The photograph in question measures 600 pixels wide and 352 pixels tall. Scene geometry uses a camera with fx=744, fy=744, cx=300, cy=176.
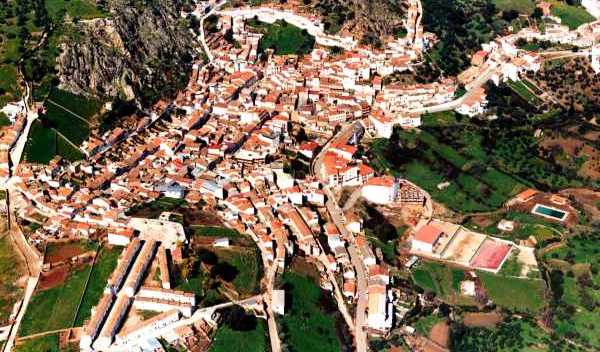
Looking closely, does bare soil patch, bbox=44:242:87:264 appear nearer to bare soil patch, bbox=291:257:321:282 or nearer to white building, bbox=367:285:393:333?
bare soil patch, bbox=291:257:321:282

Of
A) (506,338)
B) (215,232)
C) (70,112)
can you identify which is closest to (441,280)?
(506,338)

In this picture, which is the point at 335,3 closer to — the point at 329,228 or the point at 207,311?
the point at 329,228

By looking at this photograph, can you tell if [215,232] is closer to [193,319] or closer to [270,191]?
[270,191]

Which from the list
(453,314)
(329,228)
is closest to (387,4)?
(329,228)

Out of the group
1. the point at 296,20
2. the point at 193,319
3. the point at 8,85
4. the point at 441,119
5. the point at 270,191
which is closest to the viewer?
the point at 193,319

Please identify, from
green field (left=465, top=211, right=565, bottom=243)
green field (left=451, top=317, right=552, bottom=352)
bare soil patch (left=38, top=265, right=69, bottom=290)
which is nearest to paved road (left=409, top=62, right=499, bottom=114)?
green field (left=465, top=211, right=565, bottom=243)

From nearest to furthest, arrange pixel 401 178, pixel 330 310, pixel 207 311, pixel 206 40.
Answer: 1. pixel 207 311
2. pixel 330 310
3. pixel 401 178
4. pixel 206 40
